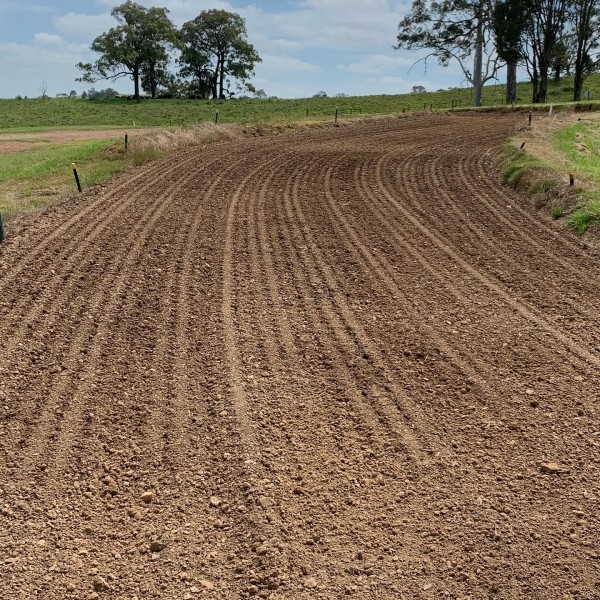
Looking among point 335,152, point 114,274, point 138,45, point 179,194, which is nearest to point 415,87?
point 138,45

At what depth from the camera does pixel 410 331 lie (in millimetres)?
7152

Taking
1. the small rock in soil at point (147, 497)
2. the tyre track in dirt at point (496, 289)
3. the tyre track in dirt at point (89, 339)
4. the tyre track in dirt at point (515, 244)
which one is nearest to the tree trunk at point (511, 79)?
the tyre track in dirt at point (515, 244)

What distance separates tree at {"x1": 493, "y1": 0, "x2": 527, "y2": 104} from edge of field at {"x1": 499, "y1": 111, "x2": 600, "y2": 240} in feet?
99.1

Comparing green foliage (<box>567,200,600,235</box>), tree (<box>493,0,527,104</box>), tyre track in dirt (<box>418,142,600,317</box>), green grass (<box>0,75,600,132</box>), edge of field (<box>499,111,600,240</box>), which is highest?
tree (<box>493,0,527,104</box>)

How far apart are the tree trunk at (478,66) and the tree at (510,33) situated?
1285 millimetres

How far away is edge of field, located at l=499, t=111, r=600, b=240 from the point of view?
38.2 ft

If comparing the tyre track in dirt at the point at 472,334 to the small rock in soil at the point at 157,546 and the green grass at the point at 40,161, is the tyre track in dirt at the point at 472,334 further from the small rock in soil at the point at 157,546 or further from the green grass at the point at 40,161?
the green grass at the point at 40,161

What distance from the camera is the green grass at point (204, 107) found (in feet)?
157

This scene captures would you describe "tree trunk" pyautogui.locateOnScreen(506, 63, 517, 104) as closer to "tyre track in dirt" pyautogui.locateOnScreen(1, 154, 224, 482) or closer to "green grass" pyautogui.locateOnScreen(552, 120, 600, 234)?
"green grass" pyautogui.locateOnScreen(552, 120, 600, 234)

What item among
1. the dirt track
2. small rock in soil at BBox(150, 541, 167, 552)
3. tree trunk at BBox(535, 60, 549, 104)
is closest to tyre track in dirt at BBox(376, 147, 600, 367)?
the dirt track

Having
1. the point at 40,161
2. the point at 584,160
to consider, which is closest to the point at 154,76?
the point at 40,161

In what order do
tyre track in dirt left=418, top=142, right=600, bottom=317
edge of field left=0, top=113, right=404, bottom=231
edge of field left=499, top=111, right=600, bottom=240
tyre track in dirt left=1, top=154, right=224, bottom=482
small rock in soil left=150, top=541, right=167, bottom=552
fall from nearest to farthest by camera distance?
small rock in soil left=150, top=541, right=167, bottom=552 < tyre track in dirt left=1, top=154, right=224, bottom=482 < tyre track in dirt left=418, top=142, right=600, bottom=317 < edge of field left=499, top=111, right=600, bottom=240 < edge of field left=0, top=113, right=404, bottom=231

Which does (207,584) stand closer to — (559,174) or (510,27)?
(559,174)

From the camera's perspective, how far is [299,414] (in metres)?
5.50
